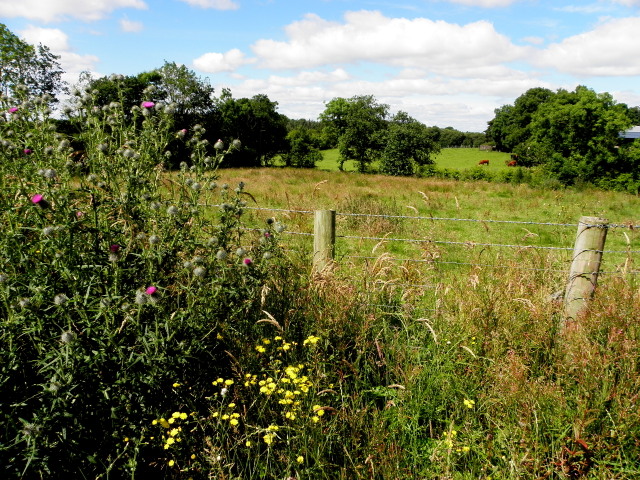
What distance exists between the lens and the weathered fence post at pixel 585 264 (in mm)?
4043

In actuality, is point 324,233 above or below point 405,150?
below

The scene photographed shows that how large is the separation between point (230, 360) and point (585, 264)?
341cm

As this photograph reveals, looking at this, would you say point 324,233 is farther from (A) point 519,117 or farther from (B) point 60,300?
(A) point 519,117

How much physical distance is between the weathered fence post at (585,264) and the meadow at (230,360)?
0.15m

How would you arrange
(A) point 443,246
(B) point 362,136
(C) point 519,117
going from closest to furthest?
1. (A) point 443,246
2. (B) point 362,136
3. (C) point 519,117

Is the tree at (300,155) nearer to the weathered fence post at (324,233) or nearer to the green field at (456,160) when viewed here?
the green field at (456,160)

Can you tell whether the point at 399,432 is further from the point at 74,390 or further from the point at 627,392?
the point at 74,390

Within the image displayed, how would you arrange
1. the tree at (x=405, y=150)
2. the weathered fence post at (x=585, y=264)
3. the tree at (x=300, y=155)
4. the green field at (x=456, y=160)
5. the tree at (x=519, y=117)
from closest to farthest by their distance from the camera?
the weathered fence post at (x=585, y=264)
the tree at (x=405, y=150)
the tree at (x=300, y=155)
the green field at (x=456, y=160)
the tree at (x=519, y=117)

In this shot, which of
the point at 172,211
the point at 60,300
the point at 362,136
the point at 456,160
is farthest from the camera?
the point at 456,160

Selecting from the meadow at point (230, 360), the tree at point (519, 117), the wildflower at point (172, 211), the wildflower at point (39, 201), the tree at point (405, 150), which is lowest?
the meadow at point (230, 360)

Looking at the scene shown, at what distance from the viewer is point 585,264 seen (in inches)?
161

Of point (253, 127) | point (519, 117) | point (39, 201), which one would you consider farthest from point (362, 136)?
point (39, 201)

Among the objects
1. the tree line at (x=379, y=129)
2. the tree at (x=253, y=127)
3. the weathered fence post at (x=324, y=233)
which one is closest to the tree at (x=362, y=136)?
the tree line at (x=379, y=129)

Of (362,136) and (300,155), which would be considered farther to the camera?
(300,155)
